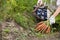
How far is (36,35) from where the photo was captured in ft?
14.5

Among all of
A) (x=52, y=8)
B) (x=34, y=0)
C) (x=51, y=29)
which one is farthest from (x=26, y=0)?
(x=51, y=29)

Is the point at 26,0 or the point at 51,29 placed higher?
the point at 26,0

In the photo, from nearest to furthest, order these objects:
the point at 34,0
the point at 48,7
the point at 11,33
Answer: the point at 11,33 < the point at 48,7 < the point at 34,0

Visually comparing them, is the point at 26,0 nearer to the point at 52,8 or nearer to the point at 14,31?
the point at 52,8

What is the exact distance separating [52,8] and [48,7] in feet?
0.31

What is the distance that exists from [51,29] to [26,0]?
103cm

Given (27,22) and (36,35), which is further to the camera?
(27,22)

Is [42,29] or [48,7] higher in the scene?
[48,7]

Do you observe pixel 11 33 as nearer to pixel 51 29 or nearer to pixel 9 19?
pixel 9 19

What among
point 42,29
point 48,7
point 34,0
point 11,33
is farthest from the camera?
point 34,0

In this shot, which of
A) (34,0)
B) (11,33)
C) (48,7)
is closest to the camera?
(11,33)

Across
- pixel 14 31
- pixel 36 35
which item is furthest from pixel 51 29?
pixel 14 31

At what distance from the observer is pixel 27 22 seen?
4.82 metres

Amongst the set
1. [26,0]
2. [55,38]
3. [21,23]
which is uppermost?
[26,0]
